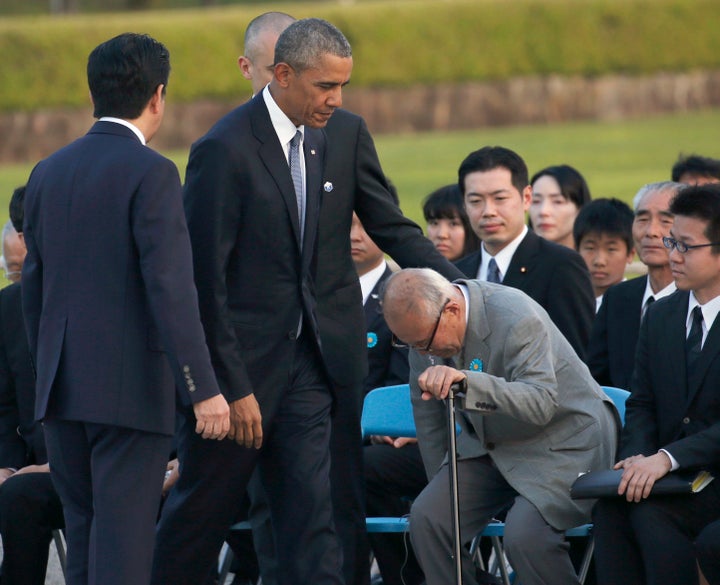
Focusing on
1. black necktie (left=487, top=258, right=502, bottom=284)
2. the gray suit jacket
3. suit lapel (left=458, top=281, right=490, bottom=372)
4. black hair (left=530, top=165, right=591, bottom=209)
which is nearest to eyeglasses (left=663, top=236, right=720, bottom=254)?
the gray suit jacket

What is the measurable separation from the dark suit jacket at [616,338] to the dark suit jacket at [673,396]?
80cm

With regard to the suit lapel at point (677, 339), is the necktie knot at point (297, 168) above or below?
above

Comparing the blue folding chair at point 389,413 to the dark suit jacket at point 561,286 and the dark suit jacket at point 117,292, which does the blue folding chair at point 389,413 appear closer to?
the dark suit jacket at point 561,286

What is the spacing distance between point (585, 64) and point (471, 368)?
30118 mm

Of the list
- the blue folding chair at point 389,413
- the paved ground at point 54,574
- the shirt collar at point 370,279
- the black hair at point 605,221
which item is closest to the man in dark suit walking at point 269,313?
Result: the blue folding chair at point 389,413

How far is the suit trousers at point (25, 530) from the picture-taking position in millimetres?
5441

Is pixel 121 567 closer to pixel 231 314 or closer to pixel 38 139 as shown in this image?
pixel 231 314

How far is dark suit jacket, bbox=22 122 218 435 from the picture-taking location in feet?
13.8

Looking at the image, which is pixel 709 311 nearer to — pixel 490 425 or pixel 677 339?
pixel 677 339

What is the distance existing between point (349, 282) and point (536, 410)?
82cm

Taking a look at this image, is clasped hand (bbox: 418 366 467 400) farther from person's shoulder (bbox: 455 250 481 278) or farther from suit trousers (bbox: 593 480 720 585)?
person's shoulder (bbox: 455 250 481 278)

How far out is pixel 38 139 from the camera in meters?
29.3

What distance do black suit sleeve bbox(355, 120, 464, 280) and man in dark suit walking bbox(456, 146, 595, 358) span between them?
125 centimetres

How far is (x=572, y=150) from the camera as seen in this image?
2755 cm
